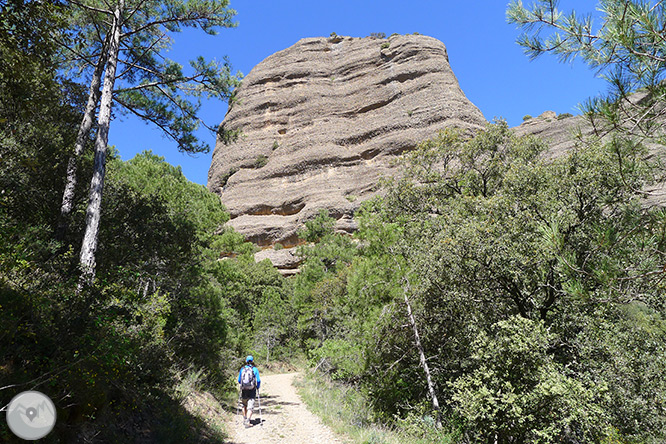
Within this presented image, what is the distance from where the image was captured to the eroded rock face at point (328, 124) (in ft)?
151

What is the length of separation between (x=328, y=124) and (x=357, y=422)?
5122 cm

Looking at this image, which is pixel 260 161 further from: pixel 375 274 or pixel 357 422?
pixel 357 422

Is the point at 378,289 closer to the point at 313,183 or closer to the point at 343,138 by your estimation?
the point at 313,183

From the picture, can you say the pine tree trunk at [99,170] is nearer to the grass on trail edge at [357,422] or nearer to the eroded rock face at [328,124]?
the grass on trail edge at [357,422]

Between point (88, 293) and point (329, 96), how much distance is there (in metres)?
60.0

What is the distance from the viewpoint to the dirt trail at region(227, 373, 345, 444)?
24.1 feet

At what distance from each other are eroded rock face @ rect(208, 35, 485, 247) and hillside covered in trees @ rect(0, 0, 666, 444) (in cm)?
2835

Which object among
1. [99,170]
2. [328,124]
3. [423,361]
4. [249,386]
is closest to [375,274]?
[423,361]

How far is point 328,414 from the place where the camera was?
31.0 ft

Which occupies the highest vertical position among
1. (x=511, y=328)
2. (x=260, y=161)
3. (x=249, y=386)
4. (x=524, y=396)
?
(x=260, y=161)

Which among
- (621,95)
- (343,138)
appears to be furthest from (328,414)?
(343,138)

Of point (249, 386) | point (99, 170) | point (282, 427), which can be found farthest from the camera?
point (249, 386)

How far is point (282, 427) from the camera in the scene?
8195 millimetres

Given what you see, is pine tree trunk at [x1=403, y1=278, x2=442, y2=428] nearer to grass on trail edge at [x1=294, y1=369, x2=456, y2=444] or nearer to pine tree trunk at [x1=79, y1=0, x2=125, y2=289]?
grass on trail edge at [x1=294, y1=369, x2=456, y2=444]
